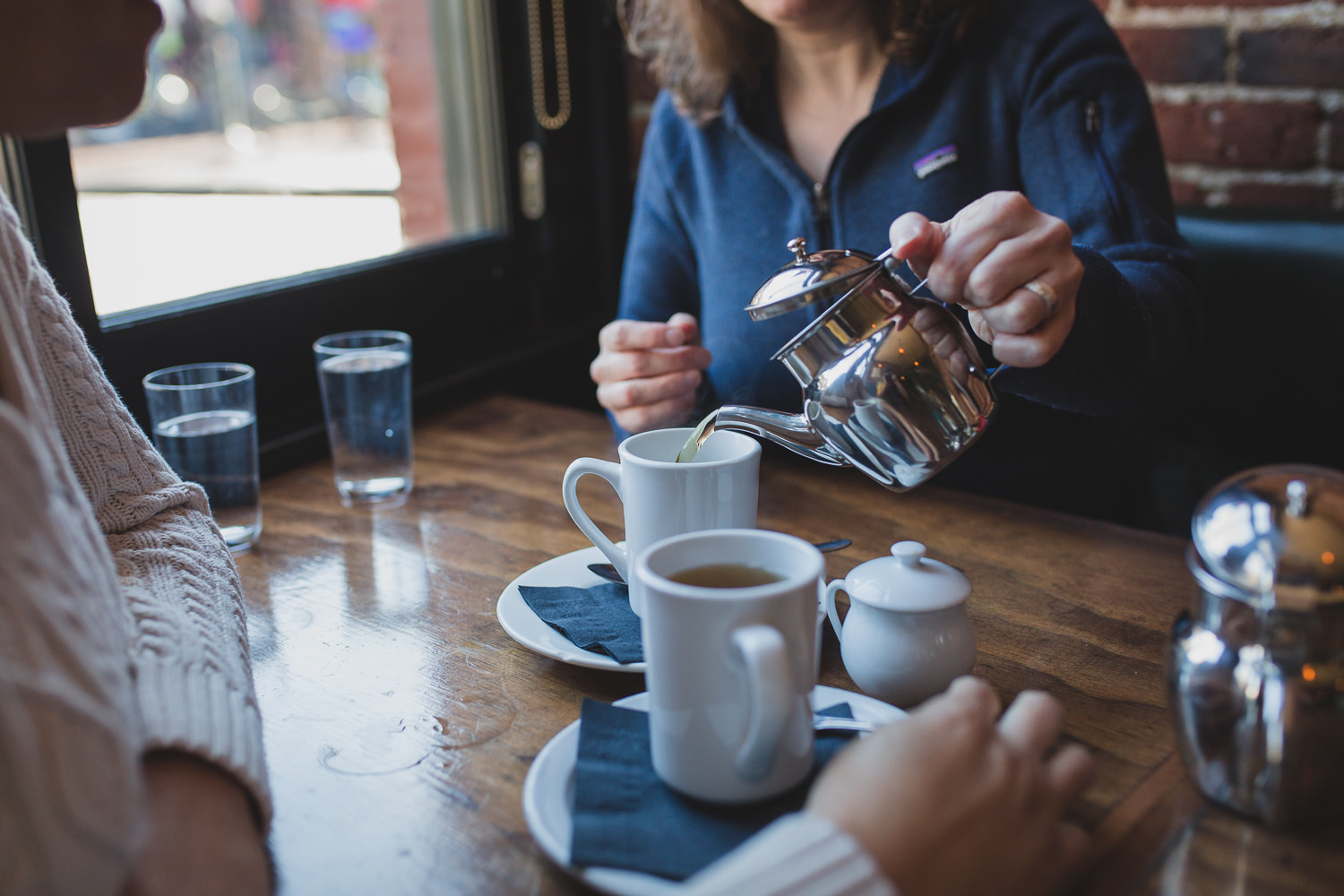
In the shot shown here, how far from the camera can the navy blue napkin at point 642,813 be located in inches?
17.1

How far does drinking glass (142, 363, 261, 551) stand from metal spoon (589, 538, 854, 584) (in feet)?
1.05

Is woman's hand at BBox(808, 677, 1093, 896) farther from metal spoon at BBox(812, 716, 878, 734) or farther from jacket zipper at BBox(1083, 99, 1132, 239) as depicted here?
jacket zipper at BBox(1083, 99, 1132, 239)

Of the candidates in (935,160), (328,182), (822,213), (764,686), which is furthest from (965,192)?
(328,182)

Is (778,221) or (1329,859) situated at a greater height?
(778,221)

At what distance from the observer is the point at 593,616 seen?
67 centimetres

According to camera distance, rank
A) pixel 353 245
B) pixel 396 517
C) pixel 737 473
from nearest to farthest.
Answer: pixel 737 473
pixel 396 517
pixel 353 245

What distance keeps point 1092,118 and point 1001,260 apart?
41 cm

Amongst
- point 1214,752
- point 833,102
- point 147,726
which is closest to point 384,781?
point 147,726

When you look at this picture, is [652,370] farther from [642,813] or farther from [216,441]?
[642,813]

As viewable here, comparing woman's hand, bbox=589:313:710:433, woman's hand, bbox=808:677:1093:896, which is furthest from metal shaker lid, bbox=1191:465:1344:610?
woman's hand, bbox=589:313:710:433

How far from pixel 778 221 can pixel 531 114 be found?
0.58 meters

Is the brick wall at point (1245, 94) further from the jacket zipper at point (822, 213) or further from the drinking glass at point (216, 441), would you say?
the drinking glass at point (216, 441)

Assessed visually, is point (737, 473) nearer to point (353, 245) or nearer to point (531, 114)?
point (353, 245)

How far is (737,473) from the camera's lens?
24.9 inches
